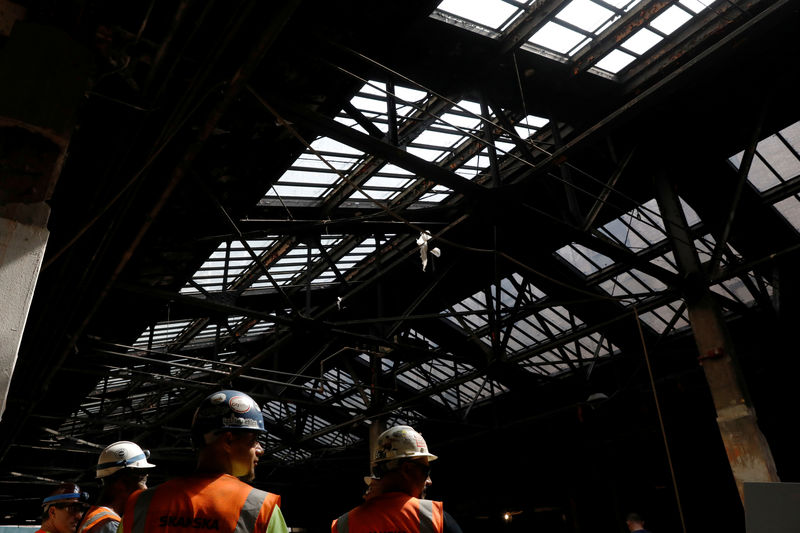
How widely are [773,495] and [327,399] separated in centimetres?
2099

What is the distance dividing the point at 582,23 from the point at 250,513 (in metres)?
8.07

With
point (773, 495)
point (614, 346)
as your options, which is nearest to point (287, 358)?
point (614, 346)

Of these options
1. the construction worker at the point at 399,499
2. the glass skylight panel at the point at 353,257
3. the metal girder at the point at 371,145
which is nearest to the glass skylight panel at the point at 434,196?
the glass skylight panel at the point at 353,257

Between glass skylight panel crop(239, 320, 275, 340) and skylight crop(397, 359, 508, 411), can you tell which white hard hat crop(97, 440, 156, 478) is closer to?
glass skylight panel crop(239, 320, 275, 340)

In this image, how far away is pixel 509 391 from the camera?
65.1ft

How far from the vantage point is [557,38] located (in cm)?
851

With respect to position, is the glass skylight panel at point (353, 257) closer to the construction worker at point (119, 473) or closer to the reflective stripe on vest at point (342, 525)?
the construction worker at point (119, 473)

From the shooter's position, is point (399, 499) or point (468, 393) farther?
point (468, 393)

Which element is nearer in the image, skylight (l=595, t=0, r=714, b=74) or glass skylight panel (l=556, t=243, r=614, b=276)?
skylight (l=595, t=0, r=714, b=74)

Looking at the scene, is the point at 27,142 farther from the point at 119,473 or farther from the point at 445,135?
the point at 445,135

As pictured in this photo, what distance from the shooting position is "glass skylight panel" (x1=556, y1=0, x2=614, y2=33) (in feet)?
26.2

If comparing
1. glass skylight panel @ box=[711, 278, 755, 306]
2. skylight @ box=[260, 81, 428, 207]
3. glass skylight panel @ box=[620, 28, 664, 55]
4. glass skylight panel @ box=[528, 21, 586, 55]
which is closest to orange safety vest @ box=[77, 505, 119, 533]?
skylight @ box=[260, 81, 428, 207]

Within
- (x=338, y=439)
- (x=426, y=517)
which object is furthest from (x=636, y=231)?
(x=338, y=439)

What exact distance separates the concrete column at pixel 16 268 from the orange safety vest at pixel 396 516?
1917mm
